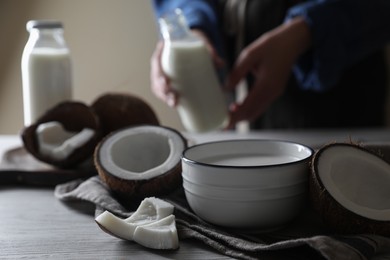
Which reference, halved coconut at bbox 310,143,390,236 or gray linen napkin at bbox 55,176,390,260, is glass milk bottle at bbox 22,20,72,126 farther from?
halved coconut at bbox 310,143,390,236

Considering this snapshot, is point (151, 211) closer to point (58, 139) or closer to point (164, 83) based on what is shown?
point (58, 139)

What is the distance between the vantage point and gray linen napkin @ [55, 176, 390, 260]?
1.32ft

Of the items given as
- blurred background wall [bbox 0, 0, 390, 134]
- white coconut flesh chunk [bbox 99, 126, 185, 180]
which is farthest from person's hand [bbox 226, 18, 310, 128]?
blurred background wall [bbox 0, 0, 390, 134]

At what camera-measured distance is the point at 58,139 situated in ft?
2.34

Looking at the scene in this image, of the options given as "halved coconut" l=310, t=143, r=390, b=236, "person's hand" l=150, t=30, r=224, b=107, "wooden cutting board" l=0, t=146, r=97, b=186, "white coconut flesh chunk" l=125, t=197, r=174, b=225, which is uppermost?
"halved coconut" l=310, t=143, r=390, b=236

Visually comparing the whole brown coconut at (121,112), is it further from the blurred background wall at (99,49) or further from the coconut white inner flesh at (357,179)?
the blurred background wall at (99,49)

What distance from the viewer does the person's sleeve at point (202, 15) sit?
1025 millimetres

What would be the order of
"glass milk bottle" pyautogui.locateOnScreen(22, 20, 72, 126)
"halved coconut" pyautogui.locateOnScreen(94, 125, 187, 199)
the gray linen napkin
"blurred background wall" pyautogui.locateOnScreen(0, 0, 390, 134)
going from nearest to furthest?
the gray linen napkin
"halved coconut" pyautogui.locateOnScreen(94, 125, 187, 199)
"glass milk bottle" pyautogui.locateOnScreen(22, 20, 72, 126)
"blurred background wall" pyautogui.locateOnScreen(0, 0, 390, 134)

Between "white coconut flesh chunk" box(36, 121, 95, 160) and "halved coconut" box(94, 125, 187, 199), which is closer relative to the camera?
"halved coconut" box(94, 125, 187, 199)

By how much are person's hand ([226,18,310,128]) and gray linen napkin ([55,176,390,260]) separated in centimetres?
46

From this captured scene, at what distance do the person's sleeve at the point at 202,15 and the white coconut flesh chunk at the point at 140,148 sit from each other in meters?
0.46

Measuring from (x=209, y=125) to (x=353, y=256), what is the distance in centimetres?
53

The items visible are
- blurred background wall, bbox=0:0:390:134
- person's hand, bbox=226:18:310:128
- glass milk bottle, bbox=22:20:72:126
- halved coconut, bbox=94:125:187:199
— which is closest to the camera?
halved coconut, bbox=94:125:187:199

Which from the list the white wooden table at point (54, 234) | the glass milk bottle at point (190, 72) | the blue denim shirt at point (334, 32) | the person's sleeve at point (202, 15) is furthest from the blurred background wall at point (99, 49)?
the white wooden table at point (54, 234)
